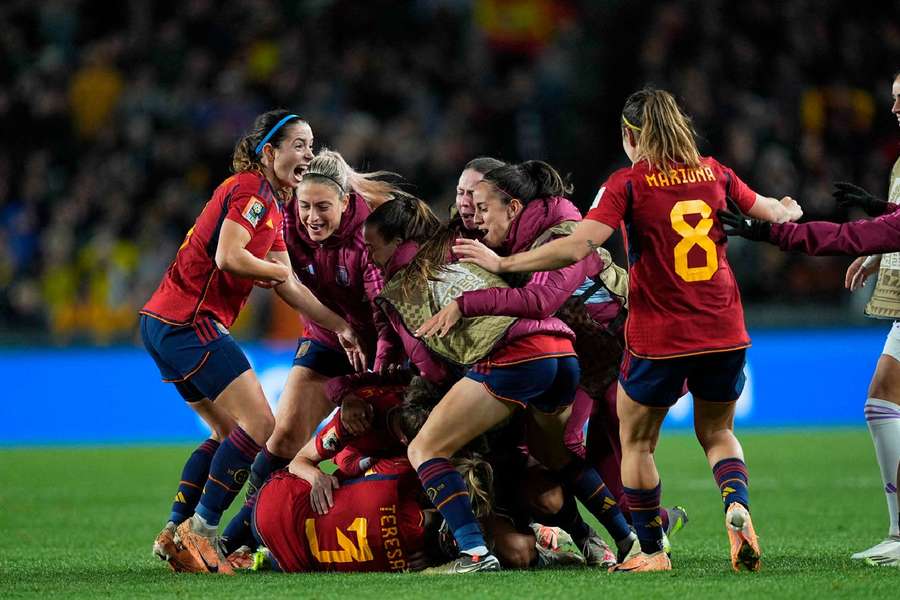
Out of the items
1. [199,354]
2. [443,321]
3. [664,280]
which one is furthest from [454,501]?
[199,354]

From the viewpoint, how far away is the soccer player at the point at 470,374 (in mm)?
5387

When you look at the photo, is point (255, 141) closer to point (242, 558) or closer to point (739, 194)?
point (242, 558)

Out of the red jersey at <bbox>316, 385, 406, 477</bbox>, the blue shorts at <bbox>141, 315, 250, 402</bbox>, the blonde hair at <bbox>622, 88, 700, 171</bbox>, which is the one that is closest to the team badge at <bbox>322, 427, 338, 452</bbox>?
the red jersey at <bbox>316, 385, 406, 477</bbox>

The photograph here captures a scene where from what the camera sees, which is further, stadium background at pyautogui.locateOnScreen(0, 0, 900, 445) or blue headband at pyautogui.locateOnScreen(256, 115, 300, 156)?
stadium background at pyautogui.locateOnScreen(0, 0, 900, 445)

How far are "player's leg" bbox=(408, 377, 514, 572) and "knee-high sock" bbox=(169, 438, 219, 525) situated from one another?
1.27 meters

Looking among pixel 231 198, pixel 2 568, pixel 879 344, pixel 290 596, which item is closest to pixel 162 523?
pixel 2 568

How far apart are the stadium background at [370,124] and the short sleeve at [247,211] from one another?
6.57m

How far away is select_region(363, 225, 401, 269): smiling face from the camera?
19.2ft

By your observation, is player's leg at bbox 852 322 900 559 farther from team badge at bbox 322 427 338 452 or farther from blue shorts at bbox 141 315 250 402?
blue shorts at bbox 141 315 250 402

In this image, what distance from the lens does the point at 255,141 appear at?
20.4ft

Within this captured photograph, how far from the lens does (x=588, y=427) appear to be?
643 centimetres

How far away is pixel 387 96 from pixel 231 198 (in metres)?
8.80

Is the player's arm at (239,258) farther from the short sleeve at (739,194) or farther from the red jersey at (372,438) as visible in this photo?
the short sleeve at (739,194)

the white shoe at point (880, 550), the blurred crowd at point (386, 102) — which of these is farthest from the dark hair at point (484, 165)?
the blurred crowd at point (386, 102)
